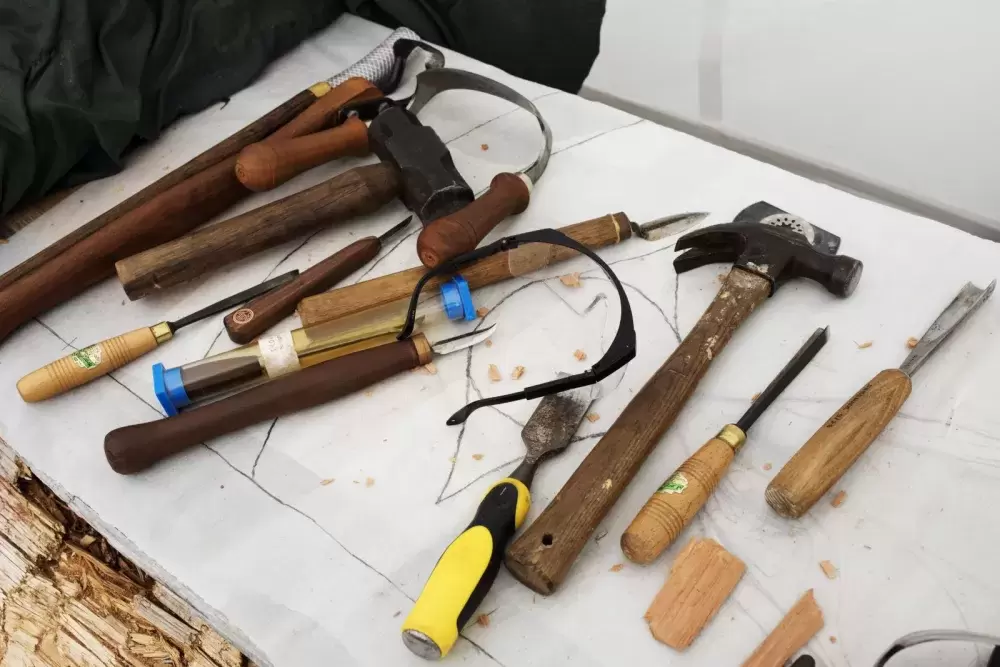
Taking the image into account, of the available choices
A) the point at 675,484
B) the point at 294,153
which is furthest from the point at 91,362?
the point at 675,484

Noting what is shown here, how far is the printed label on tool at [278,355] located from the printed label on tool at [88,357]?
21 cm

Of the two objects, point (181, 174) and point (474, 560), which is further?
point (181, 174)

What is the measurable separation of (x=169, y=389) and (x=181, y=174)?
1.33ft

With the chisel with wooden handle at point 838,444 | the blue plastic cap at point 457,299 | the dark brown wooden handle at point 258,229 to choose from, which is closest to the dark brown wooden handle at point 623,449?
the chisel with wooden handle at point 838,444

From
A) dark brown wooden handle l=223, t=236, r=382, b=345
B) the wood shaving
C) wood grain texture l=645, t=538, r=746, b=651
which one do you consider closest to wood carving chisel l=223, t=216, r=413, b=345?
dark brown wooden handle l=223, t=236, r=382, b=345

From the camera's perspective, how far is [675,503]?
2.52 feet

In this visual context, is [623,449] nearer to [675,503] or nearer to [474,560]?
[675,503]

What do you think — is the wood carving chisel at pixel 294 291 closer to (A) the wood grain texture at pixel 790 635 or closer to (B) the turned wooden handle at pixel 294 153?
(B) the turned wooden handle at pixel 294 153

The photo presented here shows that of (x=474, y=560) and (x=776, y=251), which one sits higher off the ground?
(x=776, y=251)

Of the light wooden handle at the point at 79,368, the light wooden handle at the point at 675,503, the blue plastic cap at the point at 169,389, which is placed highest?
the light wooden handle at the point at 675,503

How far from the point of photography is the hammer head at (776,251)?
95 cm

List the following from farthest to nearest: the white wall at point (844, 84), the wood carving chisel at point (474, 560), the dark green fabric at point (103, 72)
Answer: the white wall at point (844, 84)
the dark green fabric at point (103, 72)
the wood carving chisel at point (474, 560)

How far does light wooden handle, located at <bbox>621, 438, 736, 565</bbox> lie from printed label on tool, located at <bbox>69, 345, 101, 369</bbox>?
664mm

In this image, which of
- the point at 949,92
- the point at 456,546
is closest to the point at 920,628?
the point at 456,546
